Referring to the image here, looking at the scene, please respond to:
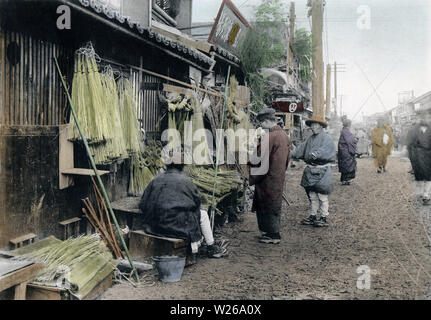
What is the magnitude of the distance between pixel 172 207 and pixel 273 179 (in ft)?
7.45

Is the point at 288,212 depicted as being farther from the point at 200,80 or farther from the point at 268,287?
the point at 268,287

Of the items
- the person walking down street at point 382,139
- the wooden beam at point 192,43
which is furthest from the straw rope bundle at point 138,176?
the person walking down street at point 382,139

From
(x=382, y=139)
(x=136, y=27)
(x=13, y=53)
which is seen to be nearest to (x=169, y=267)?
(x=13, y=53)

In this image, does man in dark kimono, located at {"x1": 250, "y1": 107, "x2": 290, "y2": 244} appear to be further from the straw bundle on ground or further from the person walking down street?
the person walking down street

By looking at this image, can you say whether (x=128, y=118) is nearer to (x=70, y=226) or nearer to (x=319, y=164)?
(x=70, y=226)

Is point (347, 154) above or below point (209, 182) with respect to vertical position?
above

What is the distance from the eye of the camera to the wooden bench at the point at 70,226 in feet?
16.9

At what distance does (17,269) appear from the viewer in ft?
11.7

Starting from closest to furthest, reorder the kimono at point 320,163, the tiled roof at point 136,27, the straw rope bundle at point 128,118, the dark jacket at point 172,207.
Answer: the tiled roof at point 136,27 < the dark jacket at point 172,207 < the straw rope bundle at point 128,118 < the kimono at point 320,163

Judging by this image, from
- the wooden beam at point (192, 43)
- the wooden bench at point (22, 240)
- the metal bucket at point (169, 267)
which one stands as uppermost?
the wooden beam at point (192, 43)

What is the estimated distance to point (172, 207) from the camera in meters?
5.05

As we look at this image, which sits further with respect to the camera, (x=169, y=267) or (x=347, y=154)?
(x=347, y=154)

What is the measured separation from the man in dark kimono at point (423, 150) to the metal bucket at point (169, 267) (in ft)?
24.9

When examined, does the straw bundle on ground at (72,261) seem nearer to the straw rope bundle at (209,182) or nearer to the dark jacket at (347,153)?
the straw rope bundle at (209,182)
